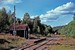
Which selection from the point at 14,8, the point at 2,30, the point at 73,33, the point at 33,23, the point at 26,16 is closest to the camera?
the point at 14,8

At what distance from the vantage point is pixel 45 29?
14475 cm

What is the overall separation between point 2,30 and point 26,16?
66.4 meters

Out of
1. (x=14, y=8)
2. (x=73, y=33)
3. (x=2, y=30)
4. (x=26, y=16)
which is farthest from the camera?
(x=26, y=16)

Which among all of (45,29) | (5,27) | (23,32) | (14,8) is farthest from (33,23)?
(14,8)

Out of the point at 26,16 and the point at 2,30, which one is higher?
the point at 26,16

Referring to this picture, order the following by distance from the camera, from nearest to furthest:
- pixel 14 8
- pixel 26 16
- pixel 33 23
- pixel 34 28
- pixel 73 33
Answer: pixel 14 8, pixel 73 33, pixel 34 28, pixel 33 23, pixel 26 16

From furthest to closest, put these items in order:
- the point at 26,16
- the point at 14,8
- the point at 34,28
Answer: the point at 26,16
the point at 34,28
the point at 14,8

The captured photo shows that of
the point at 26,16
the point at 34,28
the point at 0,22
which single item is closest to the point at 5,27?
the point at 0,22

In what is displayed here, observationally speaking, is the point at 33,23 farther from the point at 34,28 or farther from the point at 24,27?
the point at 24,27

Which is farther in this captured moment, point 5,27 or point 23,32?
point 5,27

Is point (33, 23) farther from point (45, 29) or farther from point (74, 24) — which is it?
point (74, 24)

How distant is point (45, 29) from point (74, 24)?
7863 cm

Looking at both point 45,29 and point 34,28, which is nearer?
point 34,28

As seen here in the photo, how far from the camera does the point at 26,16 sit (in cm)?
14100
